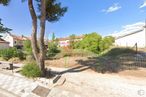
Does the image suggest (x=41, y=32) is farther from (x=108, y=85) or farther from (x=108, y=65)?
(x=108, y=65)

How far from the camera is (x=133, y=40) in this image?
3541cm

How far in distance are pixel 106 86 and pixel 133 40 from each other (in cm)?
2929

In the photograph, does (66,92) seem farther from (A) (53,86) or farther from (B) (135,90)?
(B) (135,90)

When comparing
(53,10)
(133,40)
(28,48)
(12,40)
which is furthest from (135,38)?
(12,40)

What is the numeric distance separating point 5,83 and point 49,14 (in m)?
4.69

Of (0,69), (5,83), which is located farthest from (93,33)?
(5,83)

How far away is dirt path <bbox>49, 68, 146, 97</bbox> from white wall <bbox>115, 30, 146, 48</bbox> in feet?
79.4

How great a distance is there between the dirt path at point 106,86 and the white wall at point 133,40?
79.4ft

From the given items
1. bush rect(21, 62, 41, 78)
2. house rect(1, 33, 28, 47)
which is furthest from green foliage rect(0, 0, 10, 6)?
house rect(1, 33, 28, 47)

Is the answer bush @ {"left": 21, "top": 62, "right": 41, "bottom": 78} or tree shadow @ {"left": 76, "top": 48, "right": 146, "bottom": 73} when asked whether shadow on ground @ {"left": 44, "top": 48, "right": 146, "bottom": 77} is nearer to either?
tree shadow @ {"left": 76, "top": 48, "right": 146, "bottom": 73}

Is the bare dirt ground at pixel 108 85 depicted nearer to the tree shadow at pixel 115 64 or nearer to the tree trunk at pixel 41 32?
the tree shadow at pixel 115 64

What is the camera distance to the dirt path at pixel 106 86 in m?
7.45

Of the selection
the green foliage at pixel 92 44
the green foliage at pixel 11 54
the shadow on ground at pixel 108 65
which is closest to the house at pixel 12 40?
the green foliage at pixel 92 44

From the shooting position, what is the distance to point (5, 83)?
9.75 meters
